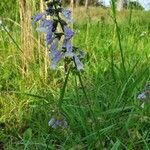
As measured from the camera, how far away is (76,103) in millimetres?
3240

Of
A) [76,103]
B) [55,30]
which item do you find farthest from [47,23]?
[76,103]

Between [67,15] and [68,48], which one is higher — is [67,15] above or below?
above

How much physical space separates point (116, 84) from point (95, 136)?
0.78 metres

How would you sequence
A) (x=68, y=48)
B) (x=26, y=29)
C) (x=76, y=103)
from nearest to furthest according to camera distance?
1. (x=68, y=48)
2. (x=76, y=103)
3. (x=26, y=29)

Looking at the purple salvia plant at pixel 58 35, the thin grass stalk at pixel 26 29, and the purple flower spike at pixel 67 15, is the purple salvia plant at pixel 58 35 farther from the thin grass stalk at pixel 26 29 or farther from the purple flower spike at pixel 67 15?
the thin grass stalk at pixel 26 29

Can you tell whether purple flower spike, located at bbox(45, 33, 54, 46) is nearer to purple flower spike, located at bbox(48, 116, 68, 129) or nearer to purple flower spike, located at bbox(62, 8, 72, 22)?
purple flower spike, located at bbox(62, 8, 72, 22)

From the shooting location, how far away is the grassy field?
8.67 ft

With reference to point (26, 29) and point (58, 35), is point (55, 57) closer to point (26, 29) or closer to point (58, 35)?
point (58, 35)

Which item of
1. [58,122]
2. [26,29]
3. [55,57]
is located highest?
[55,57]

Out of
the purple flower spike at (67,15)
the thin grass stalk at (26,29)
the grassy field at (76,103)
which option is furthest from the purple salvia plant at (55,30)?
the thin grass stalk at (26,29)

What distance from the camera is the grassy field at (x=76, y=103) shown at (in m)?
2.64

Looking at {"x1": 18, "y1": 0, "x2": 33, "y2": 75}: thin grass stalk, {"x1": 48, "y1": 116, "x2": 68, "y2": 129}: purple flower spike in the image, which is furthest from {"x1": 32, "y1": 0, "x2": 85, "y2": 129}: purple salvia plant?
{"x1": 18, "y1": 0, "x2": 33, "y2": 75}: thin grass stalk

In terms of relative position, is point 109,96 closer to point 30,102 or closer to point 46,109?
point 46,109

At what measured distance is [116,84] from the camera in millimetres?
3316
